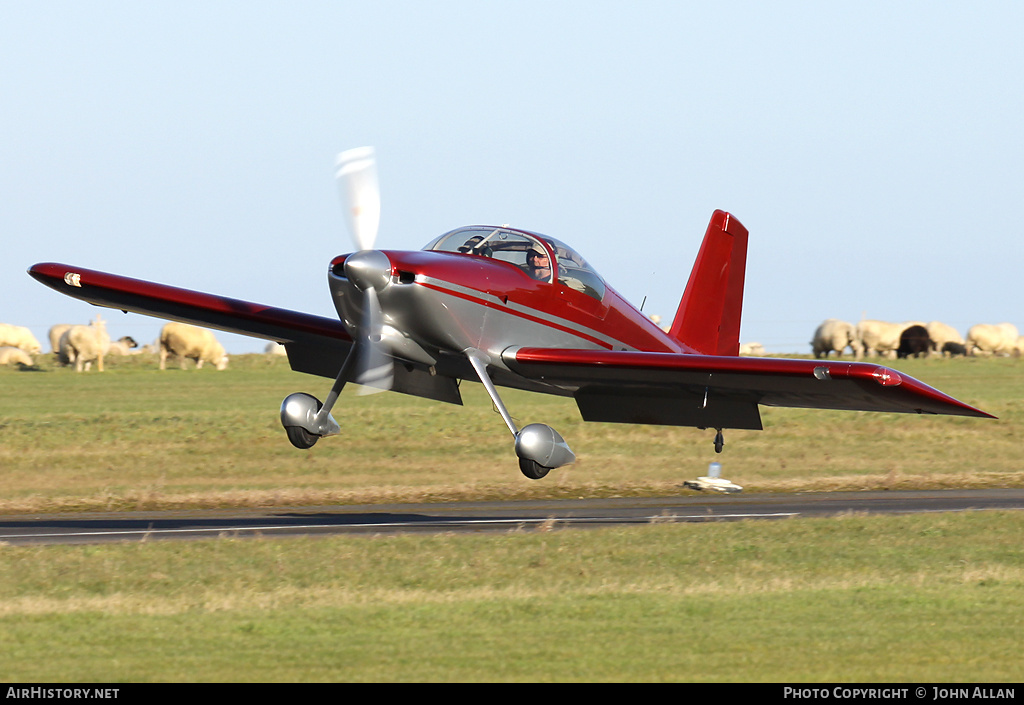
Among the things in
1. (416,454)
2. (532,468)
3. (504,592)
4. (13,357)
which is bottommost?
(416,454)

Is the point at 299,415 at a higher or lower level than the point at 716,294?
lower

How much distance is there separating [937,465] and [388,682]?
2978 cm

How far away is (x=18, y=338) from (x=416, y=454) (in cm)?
6998

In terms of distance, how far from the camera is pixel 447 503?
27.9 metres

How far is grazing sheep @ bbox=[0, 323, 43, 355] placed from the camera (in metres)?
95.6

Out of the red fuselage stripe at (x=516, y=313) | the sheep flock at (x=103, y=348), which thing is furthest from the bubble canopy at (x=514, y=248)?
the sheep flock at (x=103, y=348)

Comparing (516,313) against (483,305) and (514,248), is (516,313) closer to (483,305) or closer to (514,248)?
(483,305)

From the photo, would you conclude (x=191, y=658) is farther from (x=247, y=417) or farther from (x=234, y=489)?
(x=247, y=417)

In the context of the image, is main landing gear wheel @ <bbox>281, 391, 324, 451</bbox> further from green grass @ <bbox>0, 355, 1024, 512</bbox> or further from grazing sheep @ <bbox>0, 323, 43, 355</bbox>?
grazing sheep @ <bbox>0, 323, 43, 355</bbox>

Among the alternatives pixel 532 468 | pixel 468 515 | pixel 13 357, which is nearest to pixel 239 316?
pixel 532 468

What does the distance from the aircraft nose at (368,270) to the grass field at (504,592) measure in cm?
360

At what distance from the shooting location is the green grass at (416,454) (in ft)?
98.4

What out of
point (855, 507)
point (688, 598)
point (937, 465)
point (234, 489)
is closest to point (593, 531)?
point (688, 598)

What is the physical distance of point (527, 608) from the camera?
13078 millimetres
